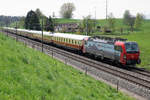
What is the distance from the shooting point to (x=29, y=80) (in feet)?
33.4

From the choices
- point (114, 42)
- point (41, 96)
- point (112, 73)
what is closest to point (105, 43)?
point (114, 42)

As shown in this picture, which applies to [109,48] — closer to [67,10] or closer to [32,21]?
[32,21]

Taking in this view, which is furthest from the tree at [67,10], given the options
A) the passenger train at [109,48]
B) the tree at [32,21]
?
the passenger train at [109,48]

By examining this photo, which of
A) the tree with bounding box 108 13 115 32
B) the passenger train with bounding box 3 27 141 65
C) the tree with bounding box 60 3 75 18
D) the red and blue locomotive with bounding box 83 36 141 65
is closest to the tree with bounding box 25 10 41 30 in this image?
the tree with bounding box 108 13 115 32

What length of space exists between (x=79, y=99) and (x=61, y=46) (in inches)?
1397

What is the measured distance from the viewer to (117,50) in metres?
25.0

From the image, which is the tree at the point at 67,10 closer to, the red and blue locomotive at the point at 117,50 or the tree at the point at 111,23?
the tree at the point at 111,23

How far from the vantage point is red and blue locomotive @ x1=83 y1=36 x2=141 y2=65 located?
2394cm

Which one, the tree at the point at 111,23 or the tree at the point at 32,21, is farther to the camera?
the tree at the point at 32,21

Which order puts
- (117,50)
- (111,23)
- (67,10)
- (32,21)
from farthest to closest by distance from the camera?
(67,10), (32,21), (111,23), (117,50)

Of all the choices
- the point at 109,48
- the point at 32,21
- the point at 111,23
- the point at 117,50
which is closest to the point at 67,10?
the point at 32,21

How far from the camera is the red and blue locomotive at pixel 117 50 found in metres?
23.9

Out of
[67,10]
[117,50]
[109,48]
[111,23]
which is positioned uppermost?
[67,10]

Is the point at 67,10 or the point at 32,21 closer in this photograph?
the point at 32,21
